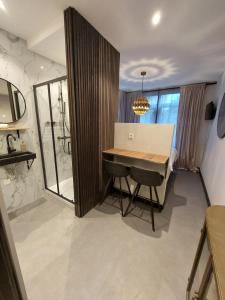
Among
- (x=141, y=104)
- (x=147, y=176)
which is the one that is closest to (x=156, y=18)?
(x=141, y=104)

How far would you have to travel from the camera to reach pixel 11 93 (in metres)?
1.94

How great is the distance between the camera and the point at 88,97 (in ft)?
5.96

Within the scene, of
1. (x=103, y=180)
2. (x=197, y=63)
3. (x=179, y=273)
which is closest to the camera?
(x=179, y=273)

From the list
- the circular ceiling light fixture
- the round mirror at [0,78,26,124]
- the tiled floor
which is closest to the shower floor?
the tiled floor

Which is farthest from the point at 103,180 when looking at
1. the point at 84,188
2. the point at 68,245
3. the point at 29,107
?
the point at 29,107

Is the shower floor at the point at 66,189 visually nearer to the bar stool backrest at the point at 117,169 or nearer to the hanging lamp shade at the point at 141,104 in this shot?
the bar stool backrest at the point at 117,169

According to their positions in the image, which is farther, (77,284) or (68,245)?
(68,245)

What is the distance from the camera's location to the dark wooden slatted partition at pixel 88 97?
1567 mm

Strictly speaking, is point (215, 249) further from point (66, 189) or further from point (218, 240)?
point (66, 189)

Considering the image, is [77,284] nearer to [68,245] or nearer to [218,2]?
[68,245]

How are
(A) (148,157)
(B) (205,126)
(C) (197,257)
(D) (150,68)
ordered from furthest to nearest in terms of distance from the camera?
(B) (205,126) < (D) (150,68) < (A) (148,157) < (C) (197,257)

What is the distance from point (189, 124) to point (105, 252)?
391 cm

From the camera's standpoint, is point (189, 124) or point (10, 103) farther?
point (189, 124)

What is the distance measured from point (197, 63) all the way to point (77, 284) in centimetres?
380
